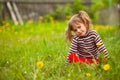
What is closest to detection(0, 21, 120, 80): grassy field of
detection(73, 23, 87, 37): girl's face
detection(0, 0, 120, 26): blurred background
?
detection(73, 23, 87, 37): girl's face

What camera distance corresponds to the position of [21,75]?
297 cm

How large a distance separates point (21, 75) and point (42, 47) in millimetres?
2059

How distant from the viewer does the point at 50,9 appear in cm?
1197

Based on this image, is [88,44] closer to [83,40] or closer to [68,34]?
[83,40]

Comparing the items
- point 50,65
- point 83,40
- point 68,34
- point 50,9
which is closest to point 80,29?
point 83,40

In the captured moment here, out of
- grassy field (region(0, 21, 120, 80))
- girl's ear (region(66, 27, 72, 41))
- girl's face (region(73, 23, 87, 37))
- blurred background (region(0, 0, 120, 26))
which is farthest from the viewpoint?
blurred background (region(0, 0, 120, 26))

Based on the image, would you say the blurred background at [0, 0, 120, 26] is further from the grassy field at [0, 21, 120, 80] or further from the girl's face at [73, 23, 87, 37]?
the girl's face at [73, 23, 87, 37]

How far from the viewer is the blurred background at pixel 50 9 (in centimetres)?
1070

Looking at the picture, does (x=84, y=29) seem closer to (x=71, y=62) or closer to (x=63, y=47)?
(x=71, y=62)

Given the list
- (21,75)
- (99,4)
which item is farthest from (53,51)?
(99,4)

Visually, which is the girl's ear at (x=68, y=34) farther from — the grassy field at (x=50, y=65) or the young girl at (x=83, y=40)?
the grassy field at (x=50, y=65)

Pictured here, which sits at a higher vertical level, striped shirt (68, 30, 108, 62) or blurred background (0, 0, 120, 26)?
striped shirt (68, 30, 108, 62)

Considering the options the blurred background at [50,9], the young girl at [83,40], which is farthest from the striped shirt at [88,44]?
the blurred background at [50,9]

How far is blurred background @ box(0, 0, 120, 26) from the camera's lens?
35.1 ft
